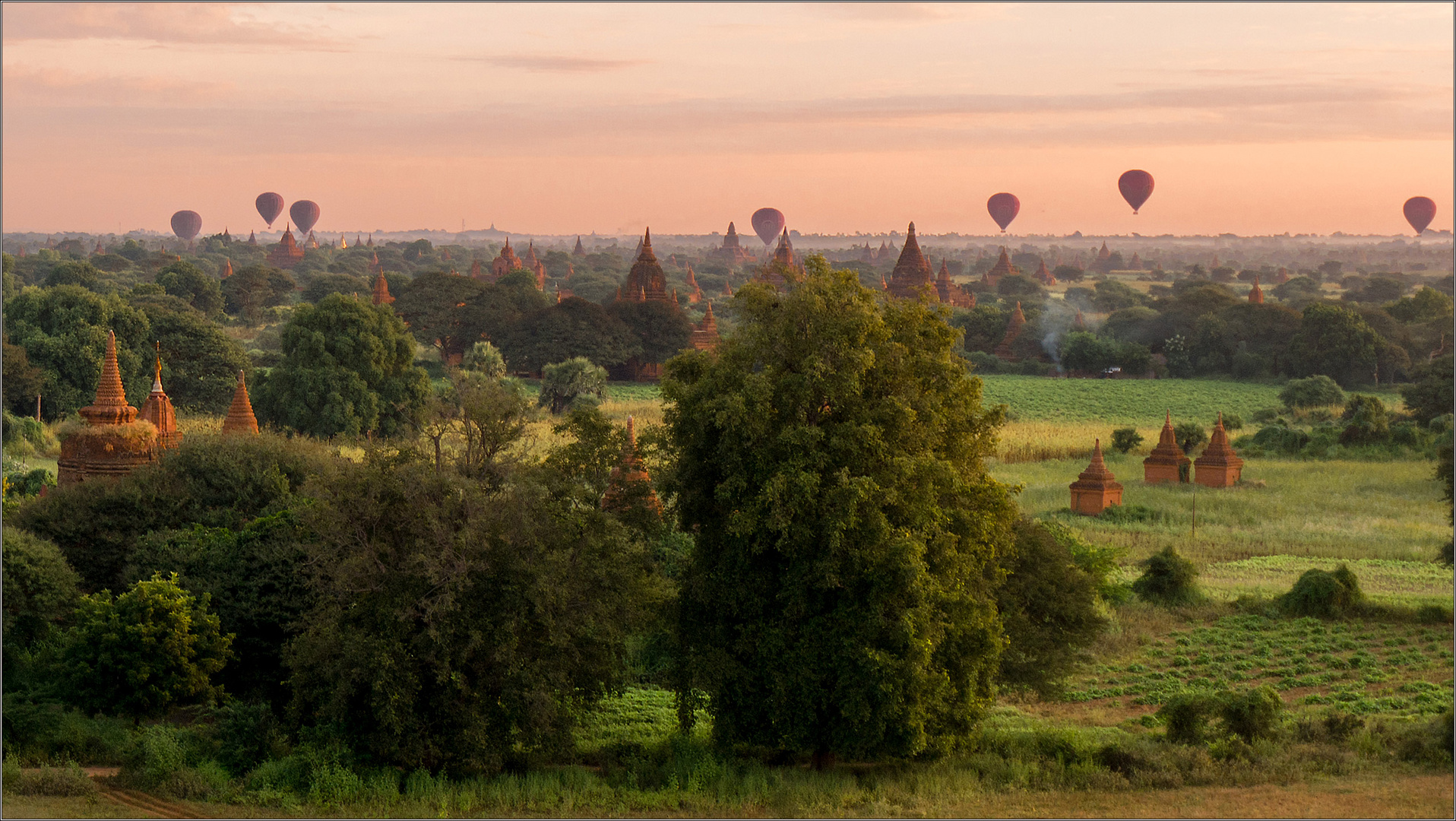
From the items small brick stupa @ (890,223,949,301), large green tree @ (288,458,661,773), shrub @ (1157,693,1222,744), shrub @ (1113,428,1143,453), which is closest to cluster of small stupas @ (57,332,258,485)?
large green tree @ (288,458,661,773)

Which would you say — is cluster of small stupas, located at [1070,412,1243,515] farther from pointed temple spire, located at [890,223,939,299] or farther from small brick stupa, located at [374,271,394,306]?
small brick stupa, located at [374,271,394,306]

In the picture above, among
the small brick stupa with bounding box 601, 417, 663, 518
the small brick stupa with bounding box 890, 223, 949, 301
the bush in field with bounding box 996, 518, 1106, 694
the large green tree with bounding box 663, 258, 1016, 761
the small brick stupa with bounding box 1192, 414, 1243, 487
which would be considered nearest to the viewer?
the large green tree with bounding box 663, 258, 1016, 761

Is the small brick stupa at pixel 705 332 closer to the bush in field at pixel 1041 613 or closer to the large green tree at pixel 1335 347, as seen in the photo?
the large green tree at pixel 1335 347

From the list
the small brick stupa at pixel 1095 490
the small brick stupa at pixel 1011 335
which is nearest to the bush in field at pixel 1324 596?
the small brick stupa at pixel 1095 490

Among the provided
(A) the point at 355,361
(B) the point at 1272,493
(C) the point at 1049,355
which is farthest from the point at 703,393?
(C) the point at 1049,355

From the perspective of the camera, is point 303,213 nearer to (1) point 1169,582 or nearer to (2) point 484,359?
(2) point 484,359

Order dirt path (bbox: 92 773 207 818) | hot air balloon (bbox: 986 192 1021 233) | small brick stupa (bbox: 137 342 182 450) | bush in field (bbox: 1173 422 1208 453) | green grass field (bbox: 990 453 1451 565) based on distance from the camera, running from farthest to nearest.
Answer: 1. hot air balloon (bbox: 986 192 1021 233)
2. bush in field (bbox: 1173 422 1208 453)
3. green grass field (bbox: 990 453 1451 565)
4. small brick stupa (bbox: 137 342 182 450)
5. dirt path (bbox: 92 773 207 818)

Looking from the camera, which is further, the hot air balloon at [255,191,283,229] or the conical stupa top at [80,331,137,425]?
the hot air balloon at [255,191,283,229]
